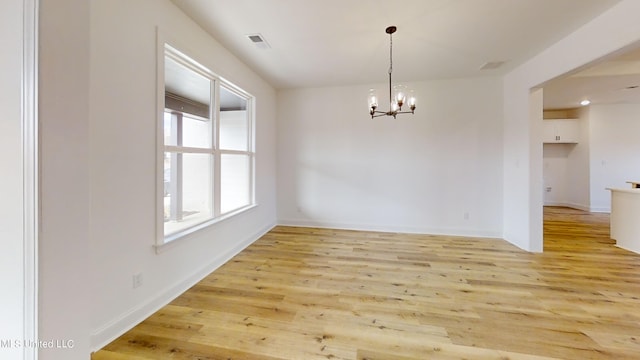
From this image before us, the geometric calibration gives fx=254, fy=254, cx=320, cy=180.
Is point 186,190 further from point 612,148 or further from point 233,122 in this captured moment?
point 612,148

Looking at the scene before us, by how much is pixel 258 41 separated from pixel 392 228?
12.6 feet

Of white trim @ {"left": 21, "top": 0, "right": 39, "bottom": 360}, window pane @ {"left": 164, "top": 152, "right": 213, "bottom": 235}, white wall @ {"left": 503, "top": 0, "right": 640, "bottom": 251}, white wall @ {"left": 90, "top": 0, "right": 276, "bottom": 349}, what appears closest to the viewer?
white trim @ {"left": 21, "top": 0, "right": 39, "bottom": 360}

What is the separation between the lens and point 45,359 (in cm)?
88

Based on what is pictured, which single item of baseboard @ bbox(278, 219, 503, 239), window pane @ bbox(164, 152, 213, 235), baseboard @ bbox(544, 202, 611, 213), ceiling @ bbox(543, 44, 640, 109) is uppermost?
ceiling @ bbox(543, 44, 640, 109)

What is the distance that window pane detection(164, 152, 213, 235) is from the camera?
8.52 ft

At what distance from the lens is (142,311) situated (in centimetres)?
210

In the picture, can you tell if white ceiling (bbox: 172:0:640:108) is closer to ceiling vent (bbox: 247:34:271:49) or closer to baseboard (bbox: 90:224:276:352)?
ceiling vent (bbox: 247:34:271:49)

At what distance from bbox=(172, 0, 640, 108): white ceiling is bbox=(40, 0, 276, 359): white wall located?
16.4 inches

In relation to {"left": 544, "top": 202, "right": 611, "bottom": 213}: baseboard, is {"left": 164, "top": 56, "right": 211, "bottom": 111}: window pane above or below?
above

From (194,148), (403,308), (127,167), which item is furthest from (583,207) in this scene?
(127,167)

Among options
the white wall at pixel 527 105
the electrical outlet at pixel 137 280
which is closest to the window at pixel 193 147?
the electrical outlet at pixel 137 280

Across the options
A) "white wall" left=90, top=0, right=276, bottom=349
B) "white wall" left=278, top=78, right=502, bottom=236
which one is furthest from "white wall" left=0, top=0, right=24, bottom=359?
"white wall" left=278, top=78, right=502, bottom=236

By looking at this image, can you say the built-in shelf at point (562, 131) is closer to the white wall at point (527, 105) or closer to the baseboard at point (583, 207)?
the baseboard at point (583, 207)

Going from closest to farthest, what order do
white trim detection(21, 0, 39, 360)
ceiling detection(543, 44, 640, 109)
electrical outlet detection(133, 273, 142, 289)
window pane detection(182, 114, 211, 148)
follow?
white trim detection(21, 0, 39, 360), electrical outlet detection(133, 273, 142, 289), window pane detection(182, 114, 211, 148), ceiling detection(543, 44, 640, 109)
